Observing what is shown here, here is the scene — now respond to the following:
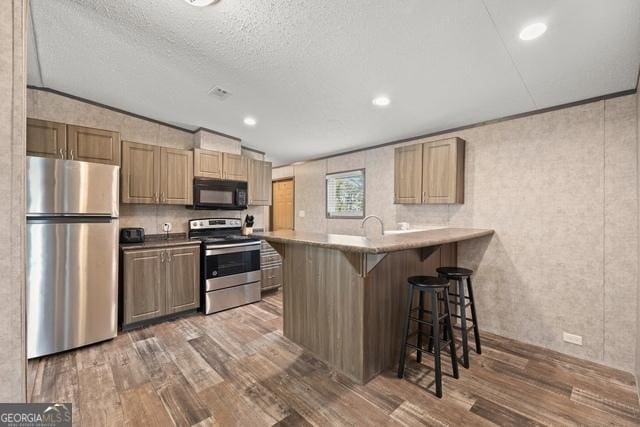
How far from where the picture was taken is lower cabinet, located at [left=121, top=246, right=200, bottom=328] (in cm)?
297

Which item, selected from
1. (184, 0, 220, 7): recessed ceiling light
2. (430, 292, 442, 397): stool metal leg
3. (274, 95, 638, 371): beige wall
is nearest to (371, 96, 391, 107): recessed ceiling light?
(274, 95, 638, 371): beige wall

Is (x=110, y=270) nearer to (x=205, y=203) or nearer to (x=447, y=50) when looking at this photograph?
(x=205, y=203)

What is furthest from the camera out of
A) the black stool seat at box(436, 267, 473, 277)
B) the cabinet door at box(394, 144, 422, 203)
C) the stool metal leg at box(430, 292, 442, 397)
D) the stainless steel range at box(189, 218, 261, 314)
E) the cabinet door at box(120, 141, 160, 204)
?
the stainless steel range at box(189, 218, 261, 314)

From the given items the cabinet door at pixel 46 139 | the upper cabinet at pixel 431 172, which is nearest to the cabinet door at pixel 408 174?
the upper cabinet at pixel 431 172

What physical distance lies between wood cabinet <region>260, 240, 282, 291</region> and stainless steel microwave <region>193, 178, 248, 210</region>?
0.76m

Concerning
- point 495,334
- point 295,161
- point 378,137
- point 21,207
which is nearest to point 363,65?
point 378,137

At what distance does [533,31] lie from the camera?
1.68 m

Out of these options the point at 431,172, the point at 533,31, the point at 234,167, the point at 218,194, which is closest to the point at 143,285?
A: the point at 218,194

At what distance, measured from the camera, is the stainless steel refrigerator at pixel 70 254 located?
234cm

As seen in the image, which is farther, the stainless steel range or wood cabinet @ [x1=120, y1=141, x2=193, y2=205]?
the stainless steel range

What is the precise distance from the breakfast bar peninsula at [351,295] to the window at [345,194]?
1990 mm

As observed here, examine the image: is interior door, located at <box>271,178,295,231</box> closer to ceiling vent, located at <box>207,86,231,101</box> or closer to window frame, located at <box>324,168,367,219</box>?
window frame, located at <box>324,168,367,219</box>

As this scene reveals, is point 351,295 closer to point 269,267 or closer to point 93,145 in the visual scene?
point 269,267

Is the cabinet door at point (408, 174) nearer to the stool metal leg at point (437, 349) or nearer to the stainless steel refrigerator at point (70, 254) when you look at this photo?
the stool metal leg at point (437, 349)
